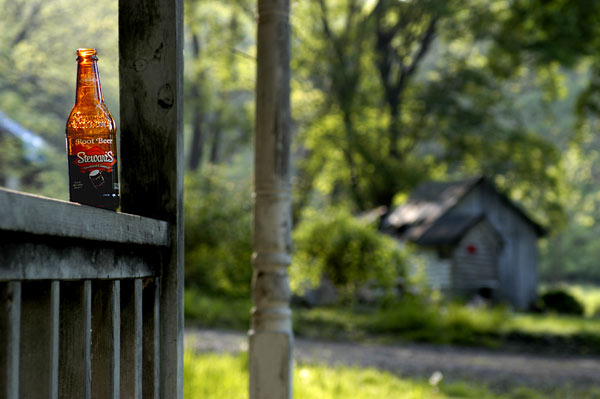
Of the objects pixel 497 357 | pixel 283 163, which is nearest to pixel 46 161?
pixel 497 357

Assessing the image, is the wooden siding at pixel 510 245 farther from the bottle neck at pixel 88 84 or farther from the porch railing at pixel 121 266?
the bottle neck at pixel 88 84

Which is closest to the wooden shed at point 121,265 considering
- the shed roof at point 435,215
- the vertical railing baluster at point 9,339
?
the vertical railing baluster at point 9,339

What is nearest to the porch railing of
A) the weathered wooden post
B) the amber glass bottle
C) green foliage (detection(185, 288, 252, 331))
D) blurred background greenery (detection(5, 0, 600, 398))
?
the amber glass bottle

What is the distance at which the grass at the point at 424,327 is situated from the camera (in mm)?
13625

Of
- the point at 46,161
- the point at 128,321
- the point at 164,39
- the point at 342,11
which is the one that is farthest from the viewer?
the point at 342,11

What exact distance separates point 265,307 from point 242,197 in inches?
659

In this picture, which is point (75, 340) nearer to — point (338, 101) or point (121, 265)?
point (121, 265)

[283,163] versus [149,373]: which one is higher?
[283,163]

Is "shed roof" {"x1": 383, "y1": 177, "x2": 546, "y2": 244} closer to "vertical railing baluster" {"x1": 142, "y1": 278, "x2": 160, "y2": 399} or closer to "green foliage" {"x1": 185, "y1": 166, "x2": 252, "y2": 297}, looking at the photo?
"green foliage" {"x1": 185, "y1": 166, "x2": 252, "y2": 297}

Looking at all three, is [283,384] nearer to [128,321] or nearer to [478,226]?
[128,321]

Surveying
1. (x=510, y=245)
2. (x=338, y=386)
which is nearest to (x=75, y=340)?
(x=338, y=386)

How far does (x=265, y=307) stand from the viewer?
162 inches

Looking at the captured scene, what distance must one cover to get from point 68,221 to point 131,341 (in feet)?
1.71

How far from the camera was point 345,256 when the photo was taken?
15281 millimetres
